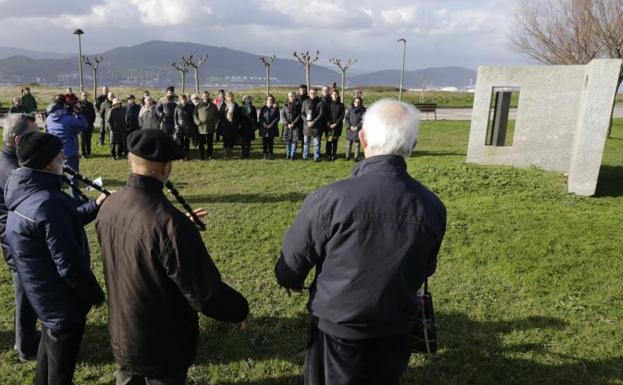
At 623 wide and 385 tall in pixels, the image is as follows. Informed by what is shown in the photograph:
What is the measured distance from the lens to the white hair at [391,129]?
2271 mm

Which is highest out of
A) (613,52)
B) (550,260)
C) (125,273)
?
(613,52)

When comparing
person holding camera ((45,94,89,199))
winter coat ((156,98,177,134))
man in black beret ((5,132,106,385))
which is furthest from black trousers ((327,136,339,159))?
man in black beret ((5,132,106,385))

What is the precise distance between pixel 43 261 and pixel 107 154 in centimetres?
1235

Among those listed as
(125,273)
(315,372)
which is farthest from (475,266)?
(125,273)

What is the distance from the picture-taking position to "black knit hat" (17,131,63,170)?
304 centimetres

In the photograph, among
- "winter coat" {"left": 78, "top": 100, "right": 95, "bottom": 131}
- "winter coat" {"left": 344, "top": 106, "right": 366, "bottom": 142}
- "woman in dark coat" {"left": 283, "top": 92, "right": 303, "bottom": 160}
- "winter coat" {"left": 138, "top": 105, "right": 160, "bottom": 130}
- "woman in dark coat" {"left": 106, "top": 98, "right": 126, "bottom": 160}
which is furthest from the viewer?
"winter coat" {"left": 78, "top": 100, "right": 95, "bottom": 131}

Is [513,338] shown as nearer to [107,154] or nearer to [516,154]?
[516,154]

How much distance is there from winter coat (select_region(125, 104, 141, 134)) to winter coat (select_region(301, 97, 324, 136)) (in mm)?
4865

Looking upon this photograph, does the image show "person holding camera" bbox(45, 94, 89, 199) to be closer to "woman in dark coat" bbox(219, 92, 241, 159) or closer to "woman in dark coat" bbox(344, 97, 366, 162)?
"woman in dark coat" bbox(219, 92, 241, 159)

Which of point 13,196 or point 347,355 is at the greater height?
point 13,196

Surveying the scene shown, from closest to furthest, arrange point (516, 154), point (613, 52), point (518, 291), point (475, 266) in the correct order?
1. point (518, 291)
2. point (475, 266)
3. point (516, 154)
4. point (613, 52)

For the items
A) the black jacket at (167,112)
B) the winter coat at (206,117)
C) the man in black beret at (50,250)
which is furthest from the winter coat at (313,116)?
the man in black beret at (50,250)

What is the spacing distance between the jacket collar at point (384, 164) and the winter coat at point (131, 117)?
12.6 metres

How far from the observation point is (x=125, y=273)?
245cm
